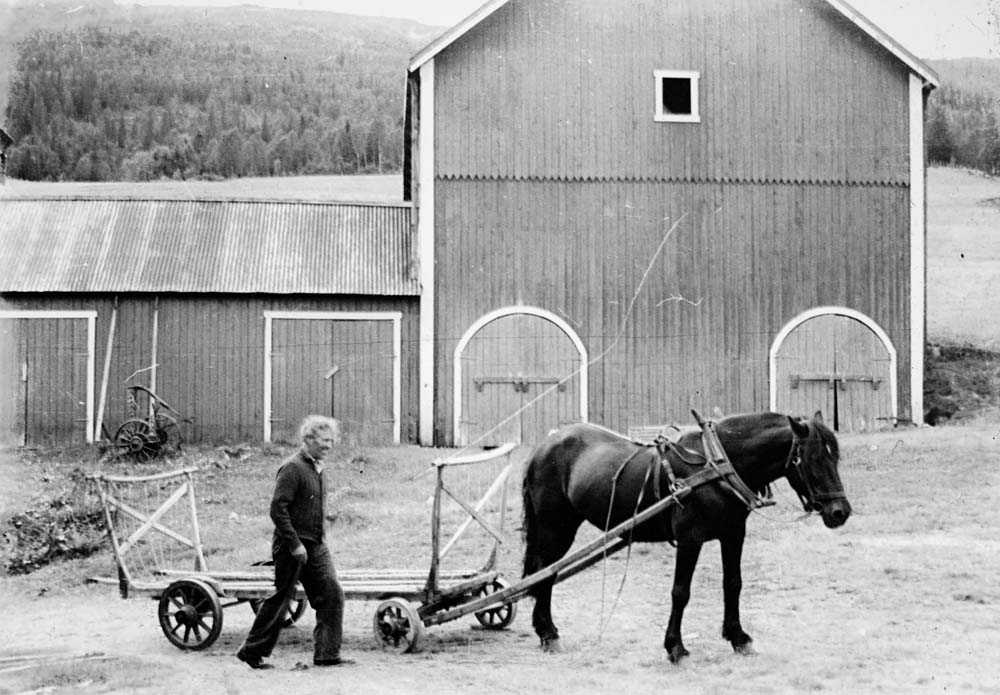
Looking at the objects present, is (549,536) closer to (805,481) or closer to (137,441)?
(805,481)

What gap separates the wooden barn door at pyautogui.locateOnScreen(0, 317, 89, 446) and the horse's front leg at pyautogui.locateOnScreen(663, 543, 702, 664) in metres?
15.8

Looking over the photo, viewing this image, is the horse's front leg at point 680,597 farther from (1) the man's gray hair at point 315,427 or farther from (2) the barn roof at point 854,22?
(2) the barn roof at point 854,22

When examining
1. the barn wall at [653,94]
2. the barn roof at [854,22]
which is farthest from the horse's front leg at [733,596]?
the barn roof at [854,22]

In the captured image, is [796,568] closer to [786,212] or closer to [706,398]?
[706,398]

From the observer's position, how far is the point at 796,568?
1209 centimetres

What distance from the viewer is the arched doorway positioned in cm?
2202

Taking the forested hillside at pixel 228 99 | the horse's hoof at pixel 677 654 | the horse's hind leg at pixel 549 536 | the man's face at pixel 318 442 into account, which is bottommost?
the horse's hoof at pixel 677 654

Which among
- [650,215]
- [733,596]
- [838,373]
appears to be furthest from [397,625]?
[838,373]

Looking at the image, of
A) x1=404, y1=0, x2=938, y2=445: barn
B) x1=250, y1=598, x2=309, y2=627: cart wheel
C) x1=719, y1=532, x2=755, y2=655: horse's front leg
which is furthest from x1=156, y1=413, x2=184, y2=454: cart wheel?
x1=719, y1=532, x2=755, y2=655: horse's front leg

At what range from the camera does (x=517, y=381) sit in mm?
21609

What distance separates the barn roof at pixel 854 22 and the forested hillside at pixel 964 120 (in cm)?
1829

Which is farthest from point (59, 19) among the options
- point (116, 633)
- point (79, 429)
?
point (116, 633)

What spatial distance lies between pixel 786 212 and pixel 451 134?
6688 mm

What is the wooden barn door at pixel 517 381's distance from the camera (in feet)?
70.9
